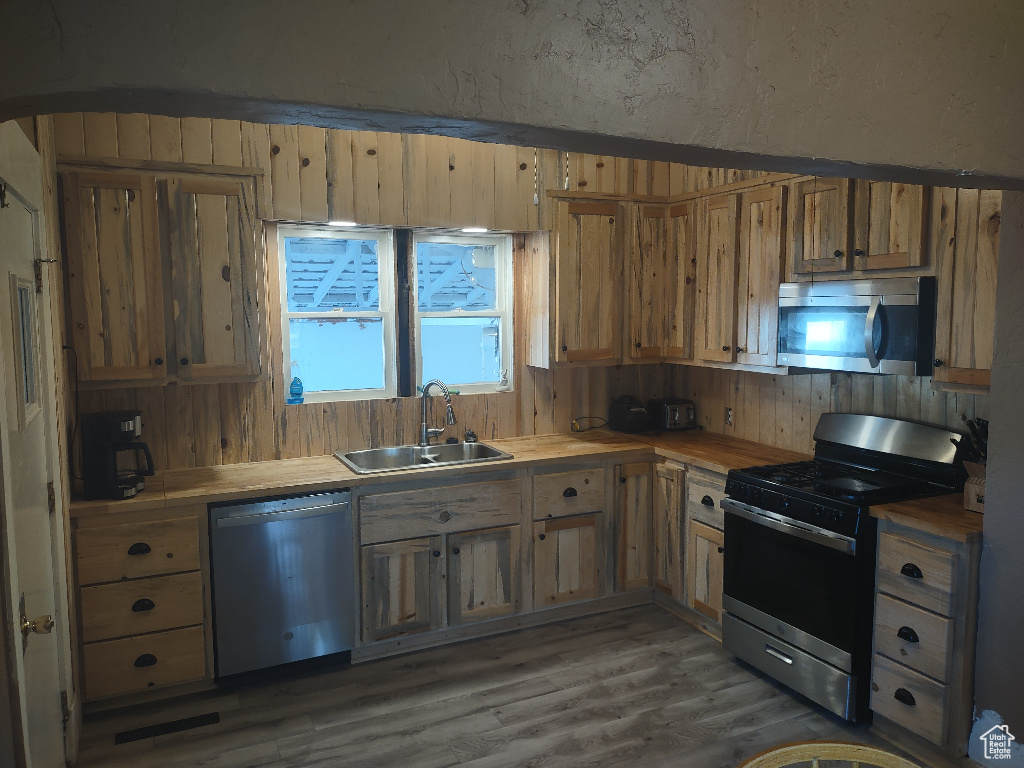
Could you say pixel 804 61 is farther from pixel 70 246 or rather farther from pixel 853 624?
pixel 70 246

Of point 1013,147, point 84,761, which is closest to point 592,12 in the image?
point 1013,147

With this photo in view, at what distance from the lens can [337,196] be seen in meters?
3.48

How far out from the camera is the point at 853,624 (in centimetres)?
281

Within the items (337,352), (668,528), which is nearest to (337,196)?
(337,352)

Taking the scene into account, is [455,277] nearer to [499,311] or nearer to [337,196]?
[499,311]

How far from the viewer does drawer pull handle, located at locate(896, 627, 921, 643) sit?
264cm

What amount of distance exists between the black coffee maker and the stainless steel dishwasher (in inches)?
14.2

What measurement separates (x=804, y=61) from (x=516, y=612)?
9.58 feet

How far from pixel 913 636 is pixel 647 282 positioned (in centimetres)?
224

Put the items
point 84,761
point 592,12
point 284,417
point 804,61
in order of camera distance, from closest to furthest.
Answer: point 592,12, point 804,61, point 84,761, point 284,417

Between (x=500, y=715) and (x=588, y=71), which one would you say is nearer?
(x=588, y=71)

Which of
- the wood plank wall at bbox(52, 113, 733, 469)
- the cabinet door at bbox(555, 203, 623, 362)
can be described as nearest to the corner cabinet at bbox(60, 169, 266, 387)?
the wood plank wall at bbox(52, 113, 733, 469)

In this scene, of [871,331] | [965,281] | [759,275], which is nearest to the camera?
[965,281]

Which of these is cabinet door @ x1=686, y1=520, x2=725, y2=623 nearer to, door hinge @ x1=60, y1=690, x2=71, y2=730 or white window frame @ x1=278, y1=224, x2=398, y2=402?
white window frame @ x1=278, y1=224, x2=398, y2=402
